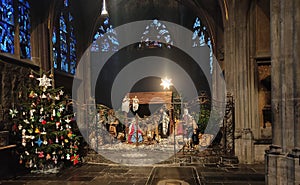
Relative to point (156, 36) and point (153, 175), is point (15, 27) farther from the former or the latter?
point (156, 36)

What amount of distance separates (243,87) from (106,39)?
11794mm

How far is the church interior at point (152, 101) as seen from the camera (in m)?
4.34

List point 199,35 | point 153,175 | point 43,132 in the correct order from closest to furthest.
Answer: point 153,175
point 43,132
point 199,35

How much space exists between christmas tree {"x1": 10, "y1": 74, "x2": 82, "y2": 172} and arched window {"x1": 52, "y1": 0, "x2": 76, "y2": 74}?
3469mm

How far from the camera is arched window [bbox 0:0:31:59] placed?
675 centimetres

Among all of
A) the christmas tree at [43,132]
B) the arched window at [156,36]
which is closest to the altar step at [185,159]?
the christmas tree at [43,132]

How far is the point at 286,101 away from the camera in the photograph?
13.8ft

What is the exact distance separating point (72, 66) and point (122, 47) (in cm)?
699

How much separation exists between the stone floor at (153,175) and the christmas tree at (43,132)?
1.28ft

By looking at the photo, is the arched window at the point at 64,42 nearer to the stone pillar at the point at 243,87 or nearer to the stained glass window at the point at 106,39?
the stained glass window at the point at 106,39

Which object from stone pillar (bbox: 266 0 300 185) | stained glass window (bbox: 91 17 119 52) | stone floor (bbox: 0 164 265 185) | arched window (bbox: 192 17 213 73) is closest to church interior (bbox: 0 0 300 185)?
stone pillar (bbox: 266 0 300 185)

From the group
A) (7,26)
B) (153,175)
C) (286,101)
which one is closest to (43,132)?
(153,175)

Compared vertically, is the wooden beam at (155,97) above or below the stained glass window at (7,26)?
below

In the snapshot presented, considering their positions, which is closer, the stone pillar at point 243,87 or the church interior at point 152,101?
the church interior at point 152,101
